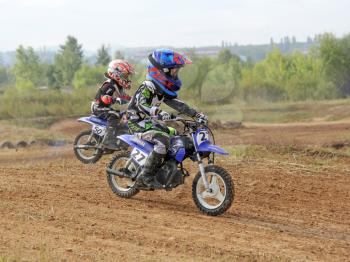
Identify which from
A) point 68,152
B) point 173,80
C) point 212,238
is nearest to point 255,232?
point 212,238

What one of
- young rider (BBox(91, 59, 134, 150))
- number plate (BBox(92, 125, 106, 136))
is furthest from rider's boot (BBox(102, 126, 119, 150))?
number plate (BBox(92, 125, 106, 136))

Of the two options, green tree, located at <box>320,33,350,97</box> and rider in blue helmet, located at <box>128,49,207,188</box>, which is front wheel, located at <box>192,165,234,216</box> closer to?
rider in blue helmet, located at <box>128,49,207,188</box>

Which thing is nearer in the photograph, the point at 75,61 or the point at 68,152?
the point at 68,152

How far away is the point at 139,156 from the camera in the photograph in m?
8.37

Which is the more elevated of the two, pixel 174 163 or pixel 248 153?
pixel 174 163

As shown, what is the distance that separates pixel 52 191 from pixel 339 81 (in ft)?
162

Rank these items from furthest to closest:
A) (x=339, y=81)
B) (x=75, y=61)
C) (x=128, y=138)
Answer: (x=75, y=61), (x=339, y=81), (x=128, y=138)

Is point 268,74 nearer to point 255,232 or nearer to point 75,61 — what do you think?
point 75,61

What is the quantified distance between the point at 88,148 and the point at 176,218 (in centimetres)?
538

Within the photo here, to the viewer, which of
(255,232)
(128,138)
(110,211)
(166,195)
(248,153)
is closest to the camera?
(255,232)

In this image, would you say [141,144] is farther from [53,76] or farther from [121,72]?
[53,76]

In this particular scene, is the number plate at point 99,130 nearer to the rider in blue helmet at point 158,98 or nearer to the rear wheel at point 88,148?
the rear wheel at point 88,148

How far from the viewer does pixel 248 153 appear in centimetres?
1287

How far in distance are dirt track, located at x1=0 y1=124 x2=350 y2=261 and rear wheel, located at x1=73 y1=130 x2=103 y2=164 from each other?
0.67m
